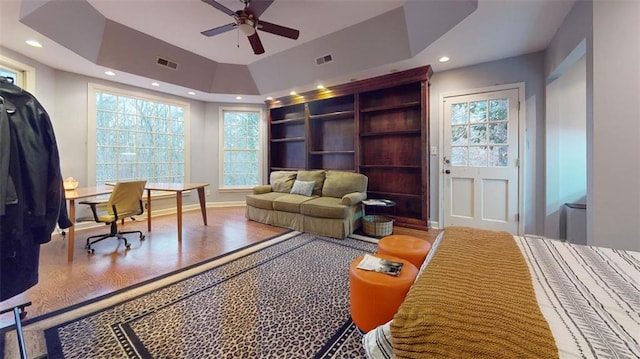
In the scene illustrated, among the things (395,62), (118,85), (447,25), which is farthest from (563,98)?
(118,85)

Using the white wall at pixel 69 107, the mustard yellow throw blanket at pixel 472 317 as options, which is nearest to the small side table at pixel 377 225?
the mustard yellow throw blanket at pixel 472 317

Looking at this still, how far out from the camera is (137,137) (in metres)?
4.68

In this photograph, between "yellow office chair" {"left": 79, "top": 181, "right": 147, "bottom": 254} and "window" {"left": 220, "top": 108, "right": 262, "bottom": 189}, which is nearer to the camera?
"yellow office chair" {"left": 79, "top": 181, "right": 147, "bottom": 254}

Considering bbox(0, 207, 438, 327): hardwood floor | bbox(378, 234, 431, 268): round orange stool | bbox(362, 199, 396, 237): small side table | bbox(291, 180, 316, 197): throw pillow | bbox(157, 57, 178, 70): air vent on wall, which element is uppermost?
bbox(157, 57, 178, 70): air vent on wall

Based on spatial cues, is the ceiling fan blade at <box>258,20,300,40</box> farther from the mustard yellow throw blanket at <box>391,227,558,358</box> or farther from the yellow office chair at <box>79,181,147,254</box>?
the mustard yellow throw blanket at <box>391,227,558,358</box>

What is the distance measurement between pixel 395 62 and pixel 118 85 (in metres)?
4.75

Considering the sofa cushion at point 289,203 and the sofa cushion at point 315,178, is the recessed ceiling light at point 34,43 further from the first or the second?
the sofa cushion at point 315,178

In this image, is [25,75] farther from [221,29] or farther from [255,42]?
[255,42]

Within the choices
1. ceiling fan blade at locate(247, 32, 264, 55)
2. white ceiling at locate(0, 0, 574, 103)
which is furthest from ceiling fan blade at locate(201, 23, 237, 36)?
white ceiling at locate(0, 0, 574, 103)

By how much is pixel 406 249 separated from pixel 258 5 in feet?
9.21

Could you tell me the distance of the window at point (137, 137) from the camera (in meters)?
4.22

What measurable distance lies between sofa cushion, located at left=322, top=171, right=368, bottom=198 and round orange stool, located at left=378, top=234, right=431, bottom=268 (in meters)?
1.85

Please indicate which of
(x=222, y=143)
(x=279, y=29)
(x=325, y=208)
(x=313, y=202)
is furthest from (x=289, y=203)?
(x=222, y=143)

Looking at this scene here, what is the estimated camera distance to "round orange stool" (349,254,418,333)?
4.59 feet
